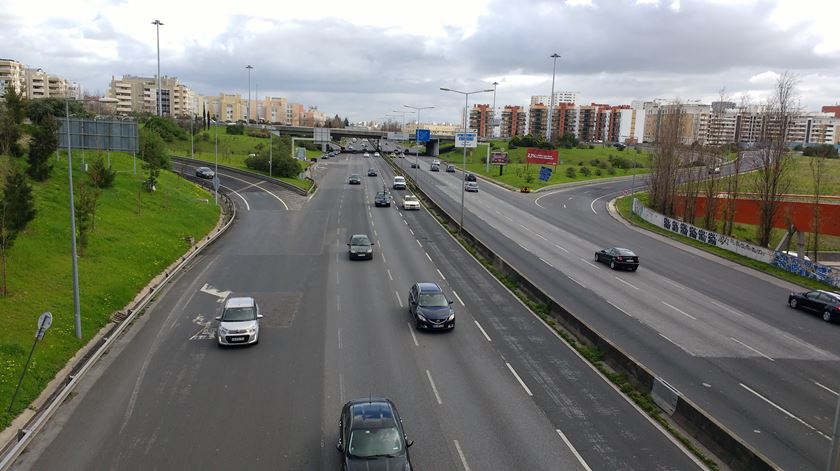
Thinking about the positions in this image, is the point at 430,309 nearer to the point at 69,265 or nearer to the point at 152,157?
the point at 69,265

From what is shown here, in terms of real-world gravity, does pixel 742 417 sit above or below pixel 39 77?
below

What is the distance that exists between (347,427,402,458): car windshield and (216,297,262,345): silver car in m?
9.13

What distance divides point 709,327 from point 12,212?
28148 mm

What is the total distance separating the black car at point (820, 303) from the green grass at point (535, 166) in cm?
5523

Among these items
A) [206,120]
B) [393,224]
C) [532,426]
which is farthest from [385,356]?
[206,120]

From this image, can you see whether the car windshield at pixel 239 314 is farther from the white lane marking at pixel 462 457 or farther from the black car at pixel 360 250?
the black car at pixel 360 250

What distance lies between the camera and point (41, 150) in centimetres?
3925

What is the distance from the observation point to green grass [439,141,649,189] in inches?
3625

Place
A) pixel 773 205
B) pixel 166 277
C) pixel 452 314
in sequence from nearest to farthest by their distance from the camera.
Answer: pixel 452 314, pixel 166 277, pixel 773 205

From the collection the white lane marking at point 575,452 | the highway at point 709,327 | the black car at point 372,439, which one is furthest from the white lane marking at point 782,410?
the black car at point 372,439

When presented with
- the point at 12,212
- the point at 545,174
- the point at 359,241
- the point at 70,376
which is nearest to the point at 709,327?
the point at 359,241

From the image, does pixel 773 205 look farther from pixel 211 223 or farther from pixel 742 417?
pixel 211 223

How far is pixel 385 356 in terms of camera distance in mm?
19750

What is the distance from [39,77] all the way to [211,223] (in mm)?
160714
